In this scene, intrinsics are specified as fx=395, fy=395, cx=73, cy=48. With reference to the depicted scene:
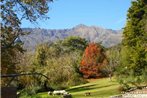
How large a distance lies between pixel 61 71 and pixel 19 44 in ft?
105

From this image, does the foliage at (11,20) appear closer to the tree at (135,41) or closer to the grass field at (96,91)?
the grass field at (96,91)

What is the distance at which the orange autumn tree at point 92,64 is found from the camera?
6038cm

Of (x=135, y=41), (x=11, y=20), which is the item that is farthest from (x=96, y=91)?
(x=11, y=20)

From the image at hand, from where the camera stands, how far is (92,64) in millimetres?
60625

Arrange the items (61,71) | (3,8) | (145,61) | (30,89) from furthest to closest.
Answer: (61,71)
(145,61)
(30,89)
(3,8)

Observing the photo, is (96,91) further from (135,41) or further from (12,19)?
(12,19)

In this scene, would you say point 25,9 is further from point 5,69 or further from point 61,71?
point 61,71

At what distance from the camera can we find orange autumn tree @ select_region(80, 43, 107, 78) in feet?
198

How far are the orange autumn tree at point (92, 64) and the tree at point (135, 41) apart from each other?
50.5ft

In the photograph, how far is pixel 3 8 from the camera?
1261 centimetres

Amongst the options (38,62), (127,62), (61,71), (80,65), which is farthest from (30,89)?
(80,65)

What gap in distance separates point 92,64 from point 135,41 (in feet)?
57.3

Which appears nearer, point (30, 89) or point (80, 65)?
point (30, 89)

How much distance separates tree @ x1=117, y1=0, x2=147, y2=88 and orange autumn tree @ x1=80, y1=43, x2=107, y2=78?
15.4 m
